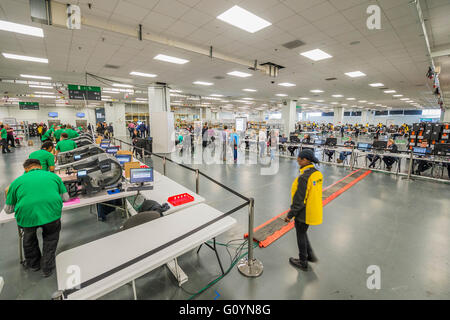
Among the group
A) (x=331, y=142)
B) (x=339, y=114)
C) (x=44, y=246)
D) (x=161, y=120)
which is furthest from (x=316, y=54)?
(x=339, y=114)

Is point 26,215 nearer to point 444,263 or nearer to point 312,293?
point 312,293

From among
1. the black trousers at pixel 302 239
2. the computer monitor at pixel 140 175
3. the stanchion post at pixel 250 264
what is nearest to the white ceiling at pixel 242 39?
the computer monitor at pixel 140 175

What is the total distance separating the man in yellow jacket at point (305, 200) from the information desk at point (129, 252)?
831mm

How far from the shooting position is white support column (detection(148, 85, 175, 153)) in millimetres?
10969

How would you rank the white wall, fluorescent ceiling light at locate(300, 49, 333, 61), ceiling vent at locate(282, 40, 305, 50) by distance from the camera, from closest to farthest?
ceiling vent at locate(282, 40, 305, 50), fluorescent ceiling light at locate(300, 49, 333, 61), the white wall

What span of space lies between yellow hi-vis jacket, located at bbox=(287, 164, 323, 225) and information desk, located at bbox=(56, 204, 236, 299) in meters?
0.82

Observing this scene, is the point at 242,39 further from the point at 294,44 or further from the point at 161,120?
the point at 161,120

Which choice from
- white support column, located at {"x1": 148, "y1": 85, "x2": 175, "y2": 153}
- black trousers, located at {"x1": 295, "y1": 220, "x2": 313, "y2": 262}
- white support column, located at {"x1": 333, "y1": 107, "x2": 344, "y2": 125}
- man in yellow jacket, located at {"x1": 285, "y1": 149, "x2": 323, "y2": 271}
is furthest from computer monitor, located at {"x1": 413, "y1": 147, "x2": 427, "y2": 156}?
white support column, located at {"x1": 333, "y1": 107, "x2": 344, "y2": 125}

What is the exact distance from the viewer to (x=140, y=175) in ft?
11.0

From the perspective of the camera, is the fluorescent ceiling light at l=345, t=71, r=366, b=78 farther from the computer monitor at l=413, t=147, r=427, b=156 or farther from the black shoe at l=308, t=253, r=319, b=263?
the black shoe at l=308, t=253, r=319, b=263

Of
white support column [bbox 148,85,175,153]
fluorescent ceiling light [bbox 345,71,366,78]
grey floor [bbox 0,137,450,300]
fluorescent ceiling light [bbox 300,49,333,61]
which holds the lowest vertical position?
grey floor [bbox 0,137,450,300]

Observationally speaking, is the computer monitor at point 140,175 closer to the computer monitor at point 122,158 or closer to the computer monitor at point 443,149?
the computer monitor at point 122,158

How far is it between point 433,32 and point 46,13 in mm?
8310

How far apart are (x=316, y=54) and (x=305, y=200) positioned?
5620mm
